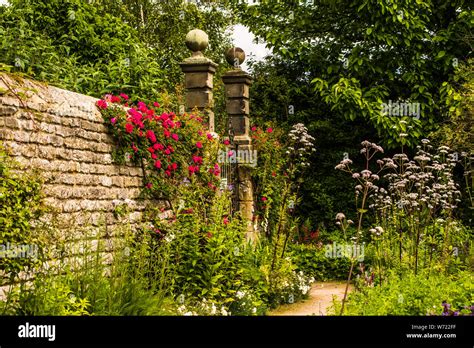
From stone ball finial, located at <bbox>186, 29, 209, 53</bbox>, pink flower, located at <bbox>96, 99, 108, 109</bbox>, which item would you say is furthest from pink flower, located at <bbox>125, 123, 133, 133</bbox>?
stone ball finial, located at <bbox>186, 29, 209, 53</bbox>

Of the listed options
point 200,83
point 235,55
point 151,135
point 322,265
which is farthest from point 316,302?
point 235,55

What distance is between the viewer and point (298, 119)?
44.8 feet

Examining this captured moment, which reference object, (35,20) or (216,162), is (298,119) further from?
(35,20)

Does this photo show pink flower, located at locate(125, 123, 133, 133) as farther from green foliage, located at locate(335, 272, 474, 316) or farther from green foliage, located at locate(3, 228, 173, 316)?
green foliage, located at locate(335, 272, 474, 316)

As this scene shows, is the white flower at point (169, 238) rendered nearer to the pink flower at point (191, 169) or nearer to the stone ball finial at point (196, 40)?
the pink flower at point (191, 169)

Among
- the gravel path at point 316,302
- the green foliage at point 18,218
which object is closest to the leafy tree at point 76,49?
the green foliage at point 18,218

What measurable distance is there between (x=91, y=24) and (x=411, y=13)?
6203 millimetres

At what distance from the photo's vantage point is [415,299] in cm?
574

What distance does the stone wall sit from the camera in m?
5.85

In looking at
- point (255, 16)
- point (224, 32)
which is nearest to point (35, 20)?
point (255, 16)

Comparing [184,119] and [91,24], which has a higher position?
[91,24]

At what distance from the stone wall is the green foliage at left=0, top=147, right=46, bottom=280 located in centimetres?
32

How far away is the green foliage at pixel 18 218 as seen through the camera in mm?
5180
